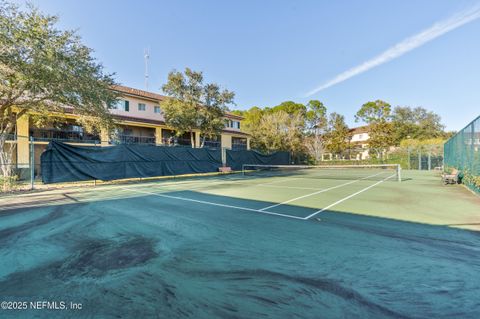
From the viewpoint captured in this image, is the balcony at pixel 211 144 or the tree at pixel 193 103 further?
the balcony at pixel 211 144

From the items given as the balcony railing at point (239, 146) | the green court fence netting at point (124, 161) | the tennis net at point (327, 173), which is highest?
the balcony railing at point (239, 146)

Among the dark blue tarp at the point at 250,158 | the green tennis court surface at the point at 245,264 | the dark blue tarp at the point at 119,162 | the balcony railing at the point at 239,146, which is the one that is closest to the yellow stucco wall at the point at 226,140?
the balcony railing at the point at 239,146

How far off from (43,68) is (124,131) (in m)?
14.1

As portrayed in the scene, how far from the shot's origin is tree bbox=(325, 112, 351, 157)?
3747 cm

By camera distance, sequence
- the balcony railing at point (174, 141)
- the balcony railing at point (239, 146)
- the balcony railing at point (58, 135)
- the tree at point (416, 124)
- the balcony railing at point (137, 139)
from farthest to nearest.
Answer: the tree at point (416, 124), the balcony railing at point (239, 146), the balcony railing at point (174, 141), the balcony railing at point (137, 139), the balcony railing at point (58, 135)

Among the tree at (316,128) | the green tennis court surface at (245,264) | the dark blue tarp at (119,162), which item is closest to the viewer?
the green tennis court surface at (245,264)

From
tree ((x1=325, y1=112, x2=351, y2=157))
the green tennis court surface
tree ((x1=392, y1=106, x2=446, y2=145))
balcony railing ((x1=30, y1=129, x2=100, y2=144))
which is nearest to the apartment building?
balcony railing ((x1=30, y1=129, x2=100, y2=144))

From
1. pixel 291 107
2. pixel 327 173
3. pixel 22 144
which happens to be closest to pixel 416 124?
pixel 291 107

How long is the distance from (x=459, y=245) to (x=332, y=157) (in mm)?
38822

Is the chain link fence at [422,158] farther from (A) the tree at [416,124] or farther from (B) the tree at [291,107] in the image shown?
(B) the tree at [291,107]

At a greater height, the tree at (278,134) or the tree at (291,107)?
the tree at (291,107)

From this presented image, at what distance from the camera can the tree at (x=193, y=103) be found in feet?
67.4

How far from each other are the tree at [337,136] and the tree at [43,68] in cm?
3379

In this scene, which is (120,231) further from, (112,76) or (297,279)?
(112,76)
